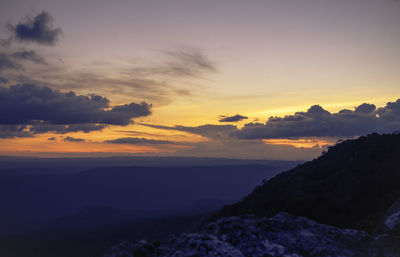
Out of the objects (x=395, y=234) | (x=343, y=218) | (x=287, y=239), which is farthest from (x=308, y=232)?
(x=343, y=218)

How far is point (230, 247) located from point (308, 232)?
4408 millimetres

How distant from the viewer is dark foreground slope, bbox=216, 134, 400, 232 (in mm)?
36188

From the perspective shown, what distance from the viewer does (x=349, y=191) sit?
44.5 meters

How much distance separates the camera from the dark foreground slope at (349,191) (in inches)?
1425

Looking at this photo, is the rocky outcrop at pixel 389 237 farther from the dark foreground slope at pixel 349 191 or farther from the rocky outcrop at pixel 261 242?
the dark foreground slope at pixel 349 191

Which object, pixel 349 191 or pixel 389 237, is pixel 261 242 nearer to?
pixel 389 237

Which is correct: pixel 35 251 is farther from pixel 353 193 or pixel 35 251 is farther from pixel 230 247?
pixel 230 247

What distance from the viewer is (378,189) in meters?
40.9

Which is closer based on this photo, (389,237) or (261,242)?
(261,242)

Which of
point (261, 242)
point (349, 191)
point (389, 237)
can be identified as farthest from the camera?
point (349, 191)

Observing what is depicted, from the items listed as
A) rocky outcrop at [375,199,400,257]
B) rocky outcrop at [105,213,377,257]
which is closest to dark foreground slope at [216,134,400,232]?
rocky outcrop at [375,199,400,257]

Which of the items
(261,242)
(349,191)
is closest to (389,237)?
(261,242)

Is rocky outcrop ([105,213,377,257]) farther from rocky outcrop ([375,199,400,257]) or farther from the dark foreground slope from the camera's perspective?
the dark foreground slope

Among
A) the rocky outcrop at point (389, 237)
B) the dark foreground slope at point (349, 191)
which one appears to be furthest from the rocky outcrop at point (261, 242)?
the dark foreground slope at point (349, 191)
